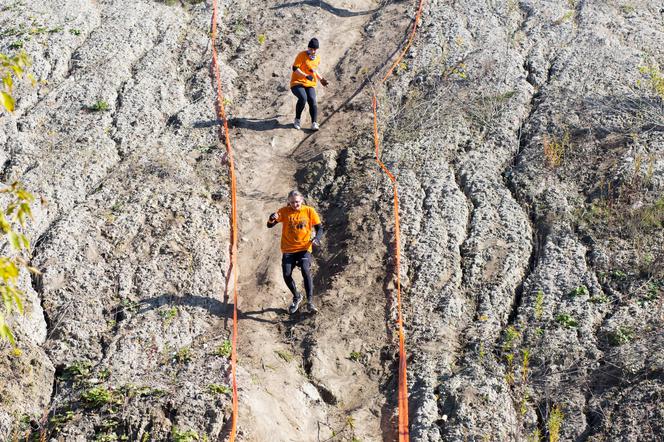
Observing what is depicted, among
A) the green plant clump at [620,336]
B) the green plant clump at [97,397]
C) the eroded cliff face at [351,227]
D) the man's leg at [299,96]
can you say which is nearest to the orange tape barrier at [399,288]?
the eroded cliff face at [351,227]

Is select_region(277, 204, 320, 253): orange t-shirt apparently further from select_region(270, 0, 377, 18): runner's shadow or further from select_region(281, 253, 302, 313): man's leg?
select_region(270, 0, 377, 18): runner's shadow

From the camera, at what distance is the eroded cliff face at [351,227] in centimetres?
766

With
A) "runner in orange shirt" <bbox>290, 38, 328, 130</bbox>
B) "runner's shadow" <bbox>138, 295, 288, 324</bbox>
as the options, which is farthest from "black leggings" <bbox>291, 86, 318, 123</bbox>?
"runner's shadow" <bbox>138, 295, 288, 324</bbox>

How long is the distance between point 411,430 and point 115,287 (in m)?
4.36

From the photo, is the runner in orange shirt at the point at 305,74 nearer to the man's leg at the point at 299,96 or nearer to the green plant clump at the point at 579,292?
the man's leg at the point at 299,96

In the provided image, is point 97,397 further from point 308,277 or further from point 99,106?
point 99,106

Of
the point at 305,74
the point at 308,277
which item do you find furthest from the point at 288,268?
the point at 305,74

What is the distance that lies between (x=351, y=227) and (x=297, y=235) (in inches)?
62.9

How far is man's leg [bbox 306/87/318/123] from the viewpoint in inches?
497

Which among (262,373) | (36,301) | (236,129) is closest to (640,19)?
(236,129)

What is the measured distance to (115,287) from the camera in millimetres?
9086

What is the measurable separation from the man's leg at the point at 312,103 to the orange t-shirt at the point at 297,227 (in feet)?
13.7

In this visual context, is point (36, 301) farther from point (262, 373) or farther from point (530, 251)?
point (530, 251)

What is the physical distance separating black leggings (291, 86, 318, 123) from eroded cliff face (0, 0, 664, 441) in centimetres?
42
